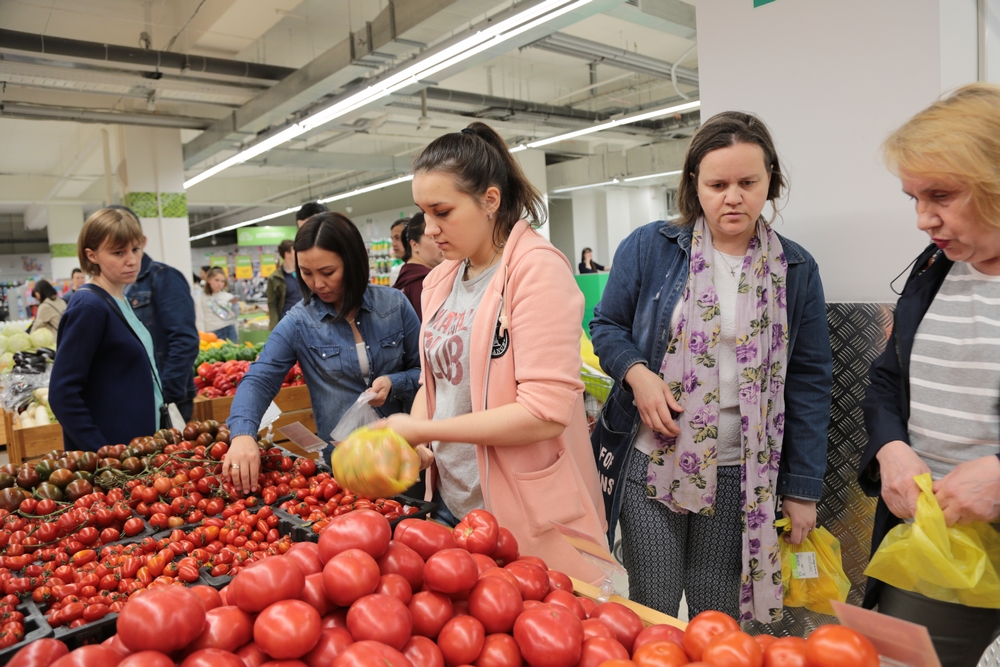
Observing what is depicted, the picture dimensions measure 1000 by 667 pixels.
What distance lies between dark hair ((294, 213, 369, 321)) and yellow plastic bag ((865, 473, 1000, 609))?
71.8 inches

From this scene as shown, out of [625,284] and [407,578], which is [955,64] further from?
[407,578]

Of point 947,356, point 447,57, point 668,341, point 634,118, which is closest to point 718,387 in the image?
point 668,341

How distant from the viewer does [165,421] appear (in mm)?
3289

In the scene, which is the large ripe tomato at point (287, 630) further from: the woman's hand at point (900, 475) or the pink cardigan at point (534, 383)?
the woman's hand at point (900, 475)

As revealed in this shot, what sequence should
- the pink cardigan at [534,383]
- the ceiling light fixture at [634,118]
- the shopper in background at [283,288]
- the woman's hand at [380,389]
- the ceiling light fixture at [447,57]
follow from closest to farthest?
the pink cardigan at [534,383] → the woman's hand at [380,389] → the ceiling light fixture at [447,57] → the shopper in background at [283,288] → the ceiling light fixture at [634,118]

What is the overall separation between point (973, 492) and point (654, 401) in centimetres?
71

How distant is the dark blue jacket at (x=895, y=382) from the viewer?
4.89 ft

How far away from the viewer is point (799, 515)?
1857mm

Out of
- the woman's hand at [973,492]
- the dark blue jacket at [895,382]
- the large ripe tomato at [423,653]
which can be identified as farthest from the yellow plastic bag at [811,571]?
the large ripe tomato at [423,653]

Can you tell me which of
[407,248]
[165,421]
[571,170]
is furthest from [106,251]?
[571,170]

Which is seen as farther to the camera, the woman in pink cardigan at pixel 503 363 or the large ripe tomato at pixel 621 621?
the woman in pink cardigan at pixel 503 363

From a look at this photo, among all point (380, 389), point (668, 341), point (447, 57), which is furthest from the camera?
point (447, 57)

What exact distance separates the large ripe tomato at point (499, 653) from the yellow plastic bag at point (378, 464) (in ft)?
1.41

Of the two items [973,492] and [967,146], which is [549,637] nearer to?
[973,492]
